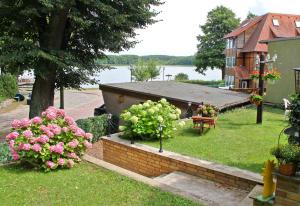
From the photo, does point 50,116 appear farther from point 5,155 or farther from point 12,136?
point 5,155

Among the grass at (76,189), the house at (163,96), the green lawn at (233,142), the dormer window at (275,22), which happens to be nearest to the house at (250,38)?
the dormer window at (275,22)

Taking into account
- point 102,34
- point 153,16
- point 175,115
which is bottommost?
point 175,115

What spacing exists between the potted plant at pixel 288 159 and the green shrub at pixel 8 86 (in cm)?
3332

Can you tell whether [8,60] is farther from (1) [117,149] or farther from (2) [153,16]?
(2) [153,16]

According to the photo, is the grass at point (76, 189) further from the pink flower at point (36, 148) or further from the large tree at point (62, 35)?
the large tree at point (62, 35)

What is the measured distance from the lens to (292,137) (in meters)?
6.05

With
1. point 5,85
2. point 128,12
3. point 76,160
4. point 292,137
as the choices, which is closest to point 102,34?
point 128,12

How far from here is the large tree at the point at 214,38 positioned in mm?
54312

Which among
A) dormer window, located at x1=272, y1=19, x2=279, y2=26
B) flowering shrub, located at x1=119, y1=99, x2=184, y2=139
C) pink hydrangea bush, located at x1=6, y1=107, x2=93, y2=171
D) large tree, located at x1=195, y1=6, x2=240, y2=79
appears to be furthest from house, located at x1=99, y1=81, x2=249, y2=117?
large tree, located at x1=195, y1=6, x2=240, y2=79

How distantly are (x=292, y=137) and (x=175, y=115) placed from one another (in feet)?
20.2

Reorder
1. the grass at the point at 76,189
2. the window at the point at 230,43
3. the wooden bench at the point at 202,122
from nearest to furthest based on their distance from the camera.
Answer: the grass at the point at 76,189
the wooden bench at the point at 202,122
the window at the point at 230,43

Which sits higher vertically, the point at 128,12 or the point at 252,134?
the point at 128,12

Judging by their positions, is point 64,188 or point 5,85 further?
point 5,85

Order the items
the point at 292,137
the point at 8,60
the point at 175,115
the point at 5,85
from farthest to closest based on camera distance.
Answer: the point at 5,85
the point at 8,60
the point at 175,115
the point at 292,137
